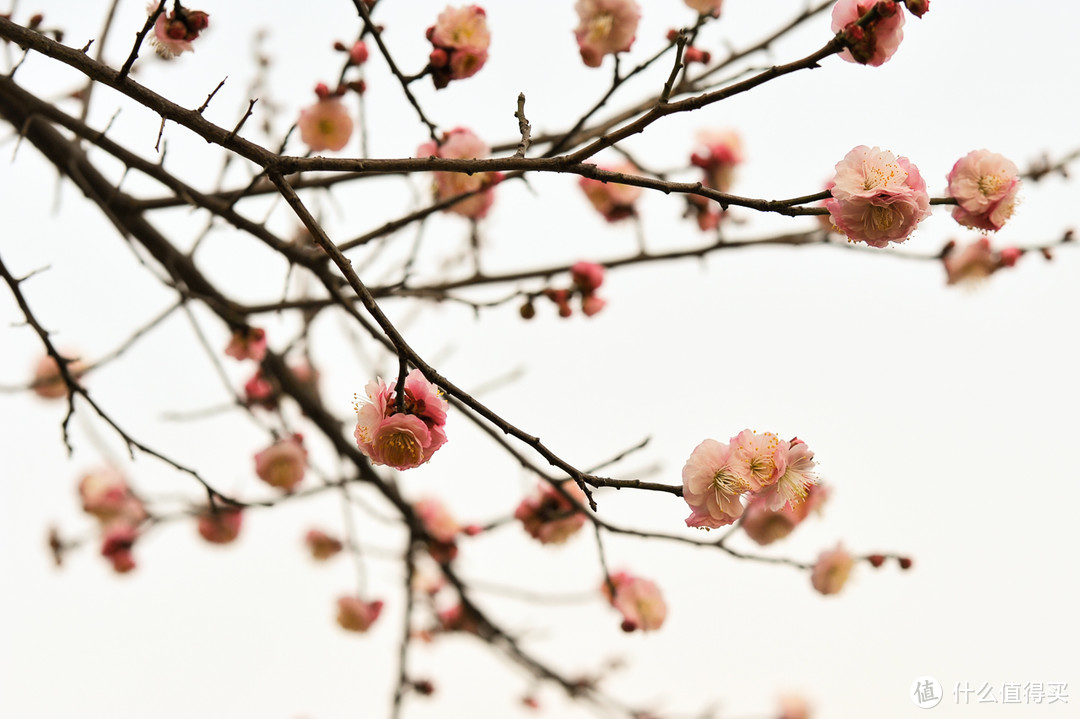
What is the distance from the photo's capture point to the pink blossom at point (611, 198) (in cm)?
209

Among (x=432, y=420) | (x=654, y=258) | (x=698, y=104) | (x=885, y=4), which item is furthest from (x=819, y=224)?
(x=432, y=420)

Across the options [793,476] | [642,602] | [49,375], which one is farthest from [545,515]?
[49,375]

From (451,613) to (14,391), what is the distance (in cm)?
148

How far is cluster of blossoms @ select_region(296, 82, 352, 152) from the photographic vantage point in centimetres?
178

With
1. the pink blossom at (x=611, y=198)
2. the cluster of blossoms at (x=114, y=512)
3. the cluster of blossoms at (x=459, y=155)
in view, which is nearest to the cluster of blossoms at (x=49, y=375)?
the cluster of blossoms at (x=114, y=512)

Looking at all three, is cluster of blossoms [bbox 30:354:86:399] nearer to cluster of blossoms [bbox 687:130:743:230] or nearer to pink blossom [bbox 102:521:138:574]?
pink blossom [bbox 102:521:138:574]

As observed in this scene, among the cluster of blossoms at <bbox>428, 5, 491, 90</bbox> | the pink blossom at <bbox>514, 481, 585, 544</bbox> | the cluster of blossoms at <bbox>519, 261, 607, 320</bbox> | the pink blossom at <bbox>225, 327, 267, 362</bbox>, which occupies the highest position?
the cluster of blossoms at <bbox>428, 5, 491, 90</bbox>

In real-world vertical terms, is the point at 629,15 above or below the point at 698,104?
above

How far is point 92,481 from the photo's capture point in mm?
2492

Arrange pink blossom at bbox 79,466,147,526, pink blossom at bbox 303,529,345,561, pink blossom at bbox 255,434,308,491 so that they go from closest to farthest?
pink blossom at bbox 255,434,308,491, pink blossom at bbox 79,466,147,526, pink blossom at bbox 303,529,345,561

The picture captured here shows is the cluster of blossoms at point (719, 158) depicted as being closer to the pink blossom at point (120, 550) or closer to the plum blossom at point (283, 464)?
the plum blossom at point (283, 464)

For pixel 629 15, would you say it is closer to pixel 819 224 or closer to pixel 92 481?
pixel 819 224

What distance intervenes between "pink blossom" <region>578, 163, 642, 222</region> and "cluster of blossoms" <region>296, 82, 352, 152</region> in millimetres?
645

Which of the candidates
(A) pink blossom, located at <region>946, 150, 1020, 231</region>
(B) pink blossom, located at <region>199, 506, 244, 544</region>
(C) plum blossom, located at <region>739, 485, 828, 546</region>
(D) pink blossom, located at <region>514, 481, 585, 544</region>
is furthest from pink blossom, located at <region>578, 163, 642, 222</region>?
(B) pink blossom, located at <region>199, 506, 244, 544</region>
